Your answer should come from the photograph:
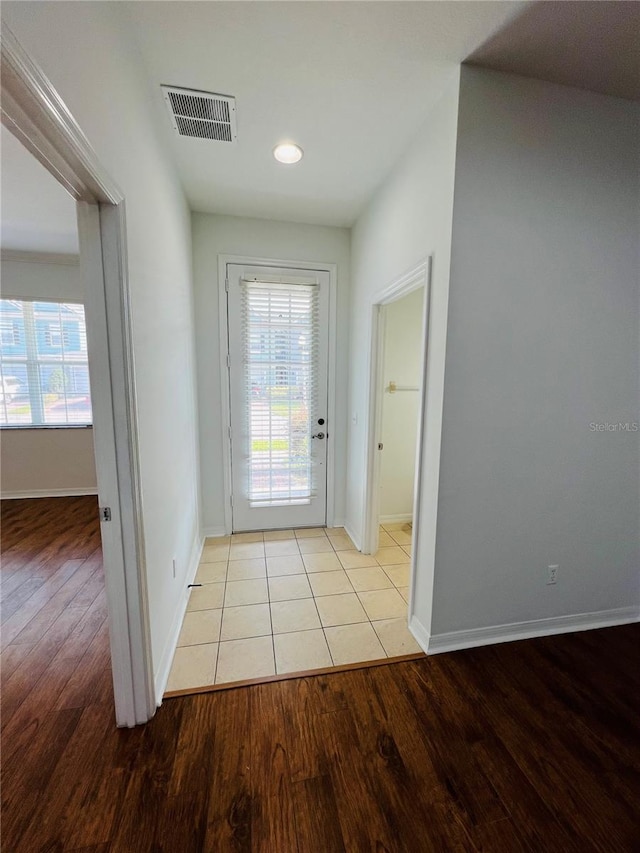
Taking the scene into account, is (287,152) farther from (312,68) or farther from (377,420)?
(377,420)

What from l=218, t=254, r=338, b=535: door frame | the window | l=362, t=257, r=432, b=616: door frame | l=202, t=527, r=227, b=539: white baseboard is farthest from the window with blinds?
the window

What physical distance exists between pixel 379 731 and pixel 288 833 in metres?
0.47

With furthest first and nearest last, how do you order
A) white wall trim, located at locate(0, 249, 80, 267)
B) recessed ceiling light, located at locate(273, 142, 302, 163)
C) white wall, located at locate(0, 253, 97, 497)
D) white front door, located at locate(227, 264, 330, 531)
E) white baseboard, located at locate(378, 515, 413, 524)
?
white wall, located at locate(0, 253, 97, 497) → white wall trim, located at locate(0, 249, 80, 267) → white baseboard, located at locate(378, 515, 413, 524) → white front door, located at locate(227, 264, 330, 531) → recessed ceiling light, located at locate(273, 142, 302, 163)

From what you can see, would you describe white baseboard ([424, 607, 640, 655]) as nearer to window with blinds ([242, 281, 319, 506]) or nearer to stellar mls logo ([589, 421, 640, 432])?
stellar mls logo ([589, 421, 640, 432])

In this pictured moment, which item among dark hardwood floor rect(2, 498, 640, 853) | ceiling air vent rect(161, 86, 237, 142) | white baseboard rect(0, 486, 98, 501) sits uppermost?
ceiling air vent rect(161, 86, 237, 142)

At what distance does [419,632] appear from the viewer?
1863 millimetres

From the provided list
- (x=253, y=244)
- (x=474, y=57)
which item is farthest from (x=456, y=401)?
(x=253, y=244)

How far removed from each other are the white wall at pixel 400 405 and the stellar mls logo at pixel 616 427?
4.40 feet

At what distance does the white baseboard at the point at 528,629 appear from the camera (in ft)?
5.92

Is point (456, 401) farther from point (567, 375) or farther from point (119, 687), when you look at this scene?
point (119, 687)

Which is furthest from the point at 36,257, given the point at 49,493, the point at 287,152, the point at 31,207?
the point at 287,152

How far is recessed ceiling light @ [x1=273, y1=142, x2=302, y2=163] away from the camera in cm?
188

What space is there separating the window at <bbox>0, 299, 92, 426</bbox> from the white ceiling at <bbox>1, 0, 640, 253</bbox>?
7.22ft

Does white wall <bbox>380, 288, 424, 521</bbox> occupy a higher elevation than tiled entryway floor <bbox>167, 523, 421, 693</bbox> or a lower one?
higher
